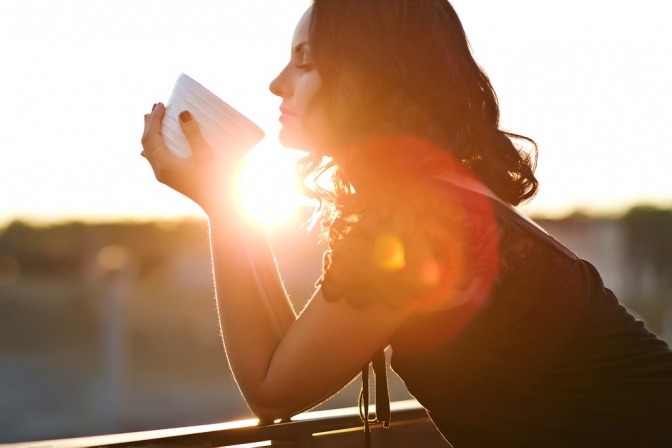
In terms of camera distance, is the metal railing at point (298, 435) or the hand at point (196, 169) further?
the hand at point (196, 169)

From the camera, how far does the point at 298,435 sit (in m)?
1.42

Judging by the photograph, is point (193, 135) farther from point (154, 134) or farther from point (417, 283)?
point (417, 283)

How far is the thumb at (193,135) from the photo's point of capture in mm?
1359

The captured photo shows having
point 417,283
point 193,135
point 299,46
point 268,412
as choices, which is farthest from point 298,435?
point 299,46

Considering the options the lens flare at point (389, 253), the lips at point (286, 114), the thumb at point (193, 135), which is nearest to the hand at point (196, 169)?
the thumb at point (193, 135)

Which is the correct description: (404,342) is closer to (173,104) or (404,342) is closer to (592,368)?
(592,368)

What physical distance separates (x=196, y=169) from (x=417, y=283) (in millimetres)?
370

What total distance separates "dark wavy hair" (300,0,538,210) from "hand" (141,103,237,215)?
7.5 inches

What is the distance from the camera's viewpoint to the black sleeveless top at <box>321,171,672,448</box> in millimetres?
1250

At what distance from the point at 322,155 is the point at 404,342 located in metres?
0.36

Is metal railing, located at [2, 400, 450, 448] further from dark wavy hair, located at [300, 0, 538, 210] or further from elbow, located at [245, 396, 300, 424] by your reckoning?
dark wavy hair, located at [300, 0, 538, 210]

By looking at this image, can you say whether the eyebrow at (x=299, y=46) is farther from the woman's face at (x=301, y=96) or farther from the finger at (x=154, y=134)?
the finger at (x=154, y=134)

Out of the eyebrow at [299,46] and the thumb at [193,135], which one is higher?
the eyebrow at [299,46]

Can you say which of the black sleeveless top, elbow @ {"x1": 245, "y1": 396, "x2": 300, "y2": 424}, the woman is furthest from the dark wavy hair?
elbow @ {"x1": 245, "y1": 396, "x2": 300, "y2": 424}
